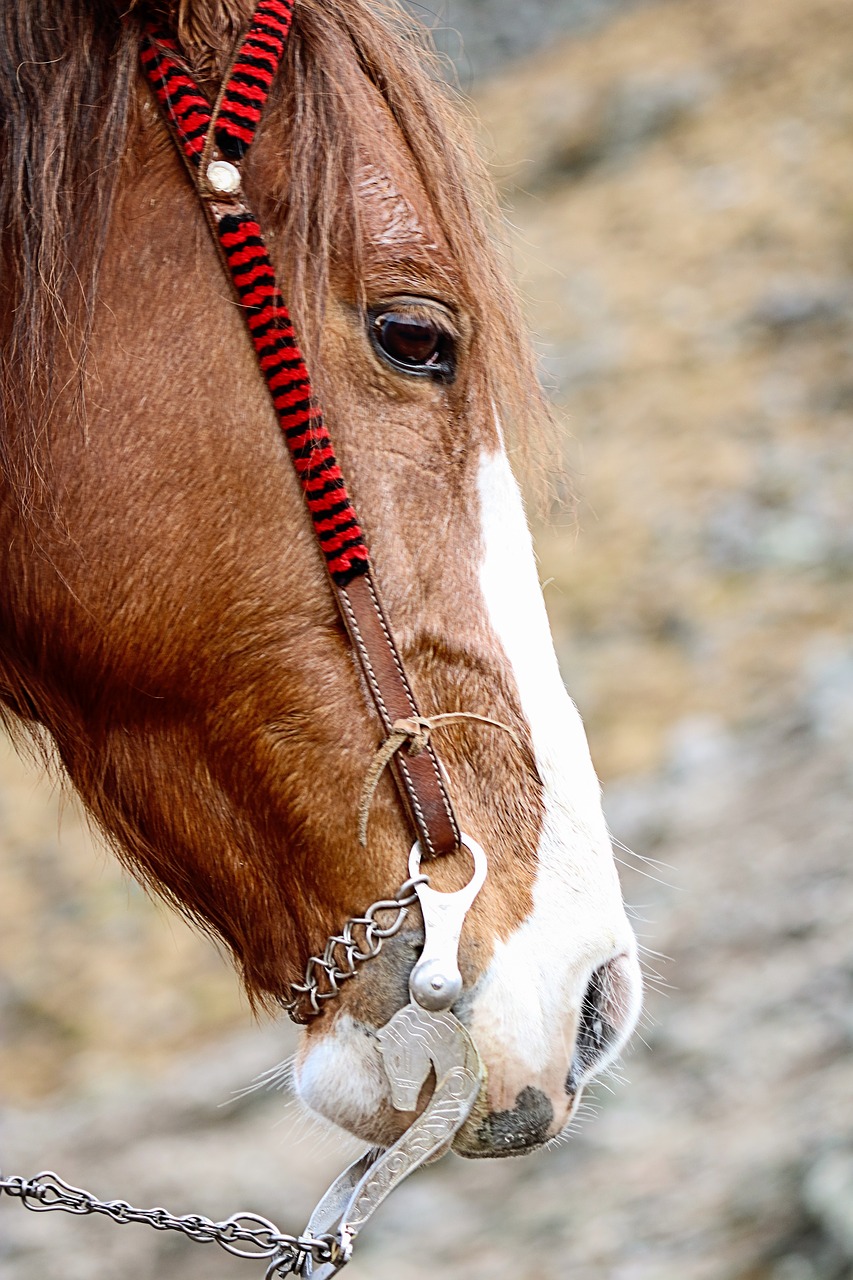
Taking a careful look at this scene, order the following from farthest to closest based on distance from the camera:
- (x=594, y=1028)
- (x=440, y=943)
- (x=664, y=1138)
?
(x=664, y=1138)
(x=594, y=1028)
(x=440, y=943)

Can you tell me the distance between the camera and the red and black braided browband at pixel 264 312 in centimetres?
132

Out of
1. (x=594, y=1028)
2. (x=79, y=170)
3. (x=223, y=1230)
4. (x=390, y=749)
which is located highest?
(x=79, y=170)

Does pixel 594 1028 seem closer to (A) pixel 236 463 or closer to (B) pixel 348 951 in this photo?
(B) pixel 348 951

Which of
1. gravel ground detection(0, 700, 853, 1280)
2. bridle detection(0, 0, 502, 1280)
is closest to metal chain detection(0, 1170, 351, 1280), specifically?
bridle detection(0, 0, 502, 1280)

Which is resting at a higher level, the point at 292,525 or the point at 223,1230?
the point at 292,525

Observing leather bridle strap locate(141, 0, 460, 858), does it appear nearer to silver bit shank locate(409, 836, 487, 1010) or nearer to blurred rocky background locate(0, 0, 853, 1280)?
silver bit shank locate(409, 836, 487, 1010)

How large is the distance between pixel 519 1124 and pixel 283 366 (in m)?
0.91

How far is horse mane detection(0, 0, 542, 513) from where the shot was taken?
134 cm

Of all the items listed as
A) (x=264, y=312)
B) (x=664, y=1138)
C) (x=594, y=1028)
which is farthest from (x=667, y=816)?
(x=264, y=312)

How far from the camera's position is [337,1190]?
140 cm

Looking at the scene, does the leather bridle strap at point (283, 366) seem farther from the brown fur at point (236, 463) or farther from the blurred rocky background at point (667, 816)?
the blurred rocky background at point (667, 816)

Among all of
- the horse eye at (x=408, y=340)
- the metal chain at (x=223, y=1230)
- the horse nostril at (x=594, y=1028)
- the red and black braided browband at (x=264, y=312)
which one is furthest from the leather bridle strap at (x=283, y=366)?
the metal chain at (x=223, y=1230)

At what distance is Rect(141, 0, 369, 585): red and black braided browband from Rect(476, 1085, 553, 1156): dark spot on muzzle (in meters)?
0.64

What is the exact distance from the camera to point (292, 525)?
4.43ft
